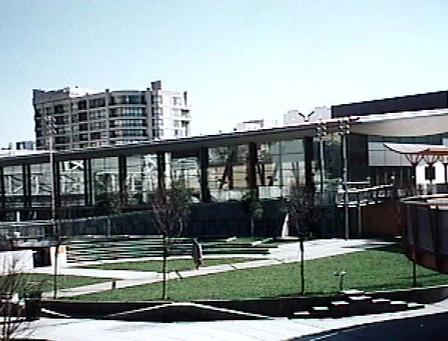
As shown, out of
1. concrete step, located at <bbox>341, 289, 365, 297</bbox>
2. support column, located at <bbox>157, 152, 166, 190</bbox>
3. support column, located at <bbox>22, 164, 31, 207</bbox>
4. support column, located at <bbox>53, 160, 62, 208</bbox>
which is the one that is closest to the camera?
concrete step, located at <bbox>341, 289, 365, 297</bbox>

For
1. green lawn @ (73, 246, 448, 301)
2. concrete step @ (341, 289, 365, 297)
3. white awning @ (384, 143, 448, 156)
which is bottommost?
green lawn @ (73, 246, 448, 301)

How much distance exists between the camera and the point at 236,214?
51156 mm

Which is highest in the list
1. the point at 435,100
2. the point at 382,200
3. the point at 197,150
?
the point at 435,100

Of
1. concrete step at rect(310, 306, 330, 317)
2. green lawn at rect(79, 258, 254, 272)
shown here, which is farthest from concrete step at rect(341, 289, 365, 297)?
green lawn at rect(79, 258, 254, 272)

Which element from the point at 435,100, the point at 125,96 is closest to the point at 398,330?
the point at 435,100

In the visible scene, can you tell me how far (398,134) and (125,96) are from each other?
86175 millimetres

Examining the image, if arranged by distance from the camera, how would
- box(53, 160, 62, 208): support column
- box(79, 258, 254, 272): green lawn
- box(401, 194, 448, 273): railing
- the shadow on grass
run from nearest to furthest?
box(401, 194, 448, 273): railing
box(79, 258, 254, 272): green lawn
the shadow on grass
box(53, 160, 62, 208): support column

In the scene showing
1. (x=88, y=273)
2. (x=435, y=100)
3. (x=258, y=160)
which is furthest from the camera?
(x=435, y=100)

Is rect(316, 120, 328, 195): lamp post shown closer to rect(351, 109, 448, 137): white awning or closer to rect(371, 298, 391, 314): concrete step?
rect(351, 109, 448, 137): white awning

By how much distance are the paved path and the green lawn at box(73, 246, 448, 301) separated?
2.43 m

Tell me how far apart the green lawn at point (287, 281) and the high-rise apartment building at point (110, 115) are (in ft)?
325

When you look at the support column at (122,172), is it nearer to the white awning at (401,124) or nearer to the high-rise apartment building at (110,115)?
the white awning at (401,124)

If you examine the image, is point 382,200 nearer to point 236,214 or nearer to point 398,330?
point 236,214

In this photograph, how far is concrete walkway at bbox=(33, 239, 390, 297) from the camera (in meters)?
29.3
